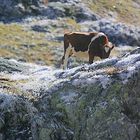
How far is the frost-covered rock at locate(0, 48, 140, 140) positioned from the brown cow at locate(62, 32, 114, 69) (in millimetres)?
11947

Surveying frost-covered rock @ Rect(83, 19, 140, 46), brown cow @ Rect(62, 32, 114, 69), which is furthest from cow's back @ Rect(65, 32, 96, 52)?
frost-covered rock @ Rect(83, 19, 140, 46)

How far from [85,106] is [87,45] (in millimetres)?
16921

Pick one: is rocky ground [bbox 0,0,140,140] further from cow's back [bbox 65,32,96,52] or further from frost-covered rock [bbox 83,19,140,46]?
frost-covered rock [bbox 83,19,140,46]

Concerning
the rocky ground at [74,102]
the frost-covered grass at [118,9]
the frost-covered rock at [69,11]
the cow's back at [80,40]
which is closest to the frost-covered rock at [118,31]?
the frost-covered rock at [69,11]

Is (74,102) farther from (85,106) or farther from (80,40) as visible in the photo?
(80,40)

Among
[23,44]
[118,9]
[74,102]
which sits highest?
[74,102]

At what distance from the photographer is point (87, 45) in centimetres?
3309

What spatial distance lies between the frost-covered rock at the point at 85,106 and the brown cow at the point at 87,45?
11.9 m

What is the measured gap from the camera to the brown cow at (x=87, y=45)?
3102 centimetres

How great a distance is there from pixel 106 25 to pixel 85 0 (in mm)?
9649

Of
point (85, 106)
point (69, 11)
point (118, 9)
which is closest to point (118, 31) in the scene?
point (69, 11)

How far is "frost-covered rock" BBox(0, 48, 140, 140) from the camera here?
615 inches

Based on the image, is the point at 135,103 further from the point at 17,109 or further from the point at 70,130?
the point at 17,109

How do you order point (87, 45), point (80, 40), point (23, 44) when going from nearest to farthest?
point (87, 45)
point (80, 40)
point (23, 44)
